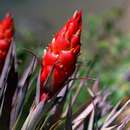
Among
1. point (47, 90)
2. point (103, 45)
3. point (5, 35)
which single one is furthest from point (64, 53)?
point (103, 45)

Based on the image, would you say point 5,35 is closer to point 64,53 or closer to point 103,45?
point 64,53

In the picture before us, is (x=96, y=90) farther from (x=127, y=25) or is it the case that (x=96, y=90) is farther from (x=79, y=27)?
(x=127, y=25)

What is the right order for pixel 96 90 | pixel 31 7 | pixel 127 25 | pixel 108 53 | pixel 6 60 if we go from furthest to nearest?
1. pixel 31 7
2. pixel 127 25
3. pixel 108 53
4. pixel 96 90
5. pixel 6 60

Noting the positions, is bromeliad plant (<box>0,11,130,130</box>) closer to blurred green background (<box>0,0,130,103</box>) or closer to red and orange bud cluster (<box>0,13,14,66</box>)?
red and orange bud cluster (<box>0,13,14,66</box>)

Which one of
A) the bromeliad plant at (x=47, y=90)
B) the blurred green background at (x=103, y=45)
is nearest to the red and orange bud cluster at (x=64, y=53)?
the bromeliad plant at (x=47, y=90)

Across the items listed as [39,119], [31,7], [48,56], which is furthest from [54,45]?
[31,7]

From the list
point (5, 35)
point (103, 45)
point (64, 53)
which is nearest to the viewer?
point (64, 53)

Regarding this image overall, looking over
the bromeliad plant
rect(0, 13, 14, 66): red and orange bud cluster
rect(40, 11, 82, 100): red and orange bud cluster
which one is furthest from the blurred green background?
rect(40, 11, 82, 100): red and orange bud cluster
